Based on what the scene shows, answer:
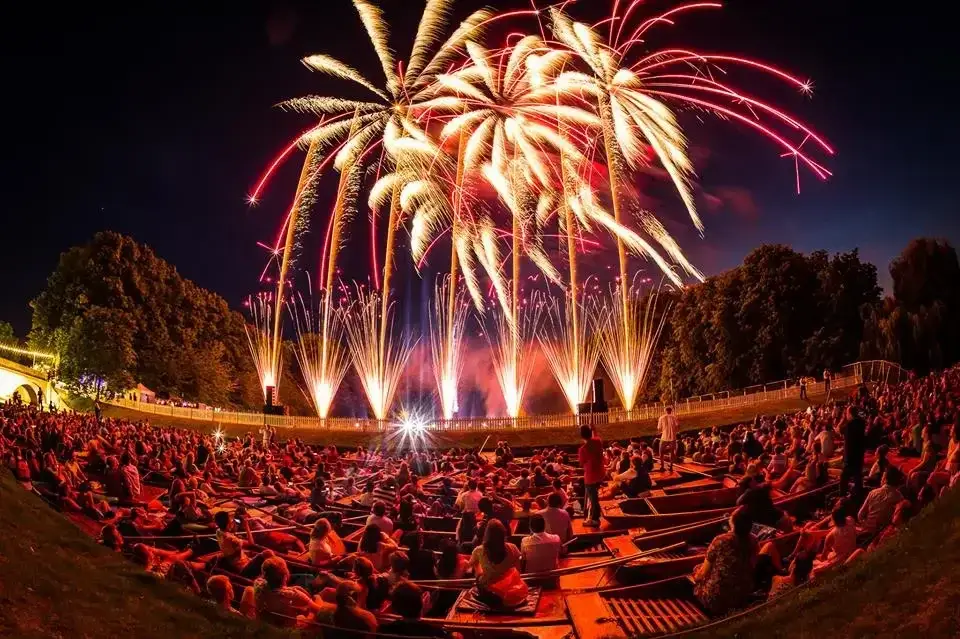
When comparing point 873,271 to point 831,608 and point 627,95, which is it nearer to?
point 627,95

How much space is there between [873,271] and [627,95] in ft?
68.2

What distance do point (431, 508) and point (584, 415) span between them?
2022cm

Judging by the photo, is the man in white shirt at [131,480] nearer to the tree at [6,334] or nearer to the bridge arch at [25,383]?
the bridge arch at [25,383]

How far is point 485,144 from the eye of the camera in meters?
30.8

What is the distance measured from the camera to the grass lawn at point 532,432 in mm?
29422

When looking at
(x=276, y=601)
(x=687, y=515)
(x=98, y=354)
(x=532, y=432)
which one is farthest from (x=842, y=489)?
(x=98, y=354)

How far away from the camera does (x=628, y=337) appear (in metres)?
36.4

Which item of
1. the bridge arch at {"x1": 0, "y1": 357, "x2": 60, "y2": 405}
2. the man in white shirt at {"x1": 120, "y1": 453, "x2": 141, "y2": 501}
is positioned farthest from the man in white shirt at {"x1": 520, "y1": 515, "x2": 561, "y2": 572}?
the bridge arch at {"x1": 0, "y1": 357, "x2": 60, "y2": 405}

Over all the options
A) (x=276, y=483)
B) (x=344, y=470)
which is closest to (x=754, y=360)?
(x=344, y=470)

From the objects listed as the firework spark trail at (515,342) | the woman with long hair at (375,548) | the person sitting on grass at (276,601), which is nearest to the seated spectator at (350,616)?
the person sitting on grass at (276,601)

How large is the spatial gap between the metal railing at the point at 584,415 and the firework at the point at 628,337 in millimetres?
1898

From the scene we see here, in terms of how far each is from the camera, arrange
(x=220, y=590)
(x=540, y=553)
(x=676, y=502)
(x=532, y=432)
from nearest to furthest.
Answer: (x=220, y=590)
(x=540, y=553)
(x=676, y=502)
(x=532, y=432)

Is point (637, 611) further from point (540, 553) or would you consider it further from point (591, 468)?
point (591, 468)

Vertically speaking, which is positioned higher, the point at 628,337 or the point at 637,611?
the point at 628,337
